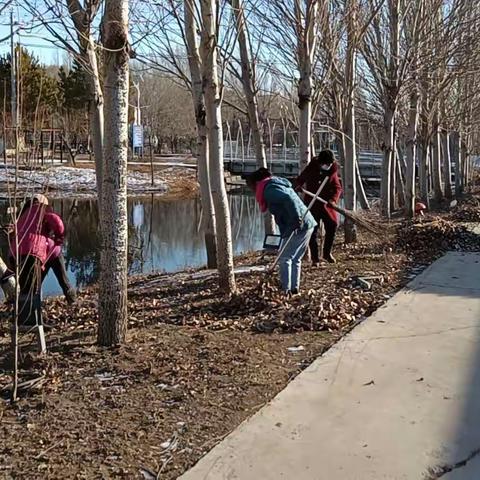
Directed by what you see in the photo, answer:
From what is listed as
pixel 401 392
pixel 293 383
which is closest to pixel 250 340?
pixel 293 383

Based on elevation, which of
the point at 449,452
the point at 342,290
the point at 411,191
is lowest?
the point at 449,452

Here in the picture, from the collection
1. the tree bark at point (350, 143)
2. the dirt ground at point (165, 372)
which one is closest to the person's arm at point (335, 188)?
the dirt ground at point (165, 372)

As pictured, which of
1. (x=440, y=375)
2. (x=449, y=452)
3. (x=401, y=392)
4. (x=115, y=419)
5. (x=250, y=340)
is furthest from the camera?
(x=250, y=340)

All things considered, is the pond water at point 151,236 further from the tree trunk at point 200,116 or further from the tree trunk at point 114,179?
the tree trunk at point 114,179

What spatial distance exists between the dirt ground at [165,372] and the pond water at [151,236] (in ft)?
10.8

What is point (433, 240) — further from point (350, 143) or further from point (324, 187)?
point (350, 143)

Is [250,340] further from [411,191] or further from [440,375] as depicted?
[411,191]

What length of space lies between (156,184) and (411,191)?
2650 cm

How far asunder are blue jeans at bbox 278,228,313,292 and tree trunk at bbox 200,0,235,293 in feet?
2.19

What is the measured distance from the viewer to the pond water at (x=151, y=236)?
49.9 feet

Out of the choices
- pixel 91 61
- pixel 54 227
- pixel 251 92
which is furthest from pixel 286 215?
pixel 251 92

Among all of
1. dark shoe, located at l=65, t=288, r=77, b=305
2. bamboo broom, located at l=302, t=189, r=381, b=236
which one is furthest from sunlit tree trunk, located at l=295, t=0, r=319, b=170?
dark shoe, located at l=65, t=288, r=77, b=305

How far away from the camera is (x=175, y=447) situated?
375 centimetres

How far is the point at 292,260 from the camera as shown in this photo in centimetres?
731
